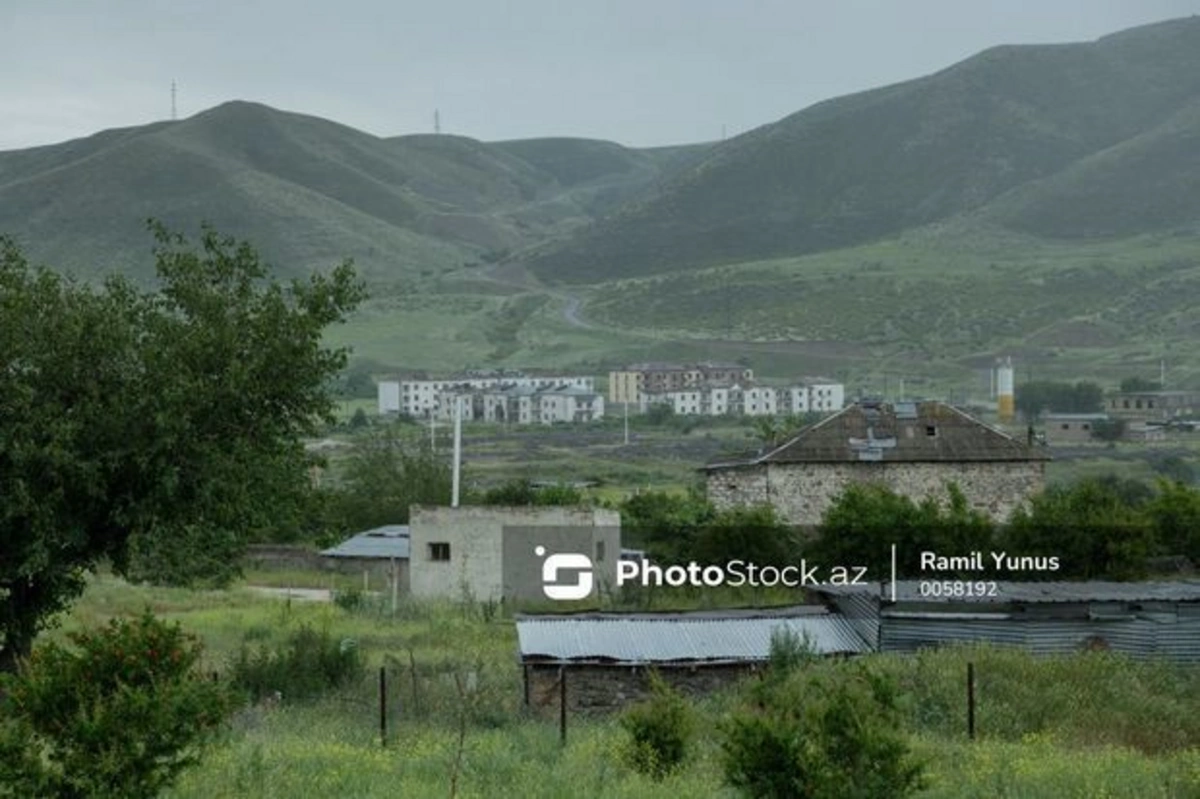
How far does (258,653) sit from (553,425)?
9201 centimetres

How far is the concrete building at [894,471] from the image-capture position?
143 ft

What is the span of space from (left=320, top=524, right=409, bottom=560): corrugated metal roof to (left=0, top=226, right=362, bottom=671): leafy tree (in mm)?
21184

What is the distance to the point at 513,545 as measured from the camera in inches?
1497

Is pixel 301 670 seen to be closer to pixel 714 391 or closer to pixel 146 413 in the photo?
pixel 146 413

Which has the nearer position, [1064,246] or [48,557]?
[48,557]

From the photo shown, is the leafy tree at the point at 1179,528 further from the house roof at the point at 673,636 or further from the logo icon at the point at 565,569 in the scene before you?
the house roof at the point at 673,636

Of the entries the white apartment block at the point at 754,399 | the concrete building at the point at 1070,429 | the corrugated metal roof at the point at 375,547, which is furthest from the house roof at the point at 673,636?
the white apartment block at the point at 754,399

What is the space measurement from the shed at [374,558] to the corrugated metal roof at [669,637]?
56.0ft

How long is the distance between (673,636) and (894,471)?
19.8 metres

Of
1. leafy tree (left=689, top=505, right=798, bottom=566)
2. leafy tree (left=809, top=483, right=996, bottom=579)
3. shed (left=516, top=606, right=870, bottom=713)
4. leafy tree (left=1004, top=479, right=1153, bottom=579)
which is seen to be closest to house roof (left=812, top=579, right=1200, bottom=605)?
shed (left=516, top=606, right=870, bottom=713)

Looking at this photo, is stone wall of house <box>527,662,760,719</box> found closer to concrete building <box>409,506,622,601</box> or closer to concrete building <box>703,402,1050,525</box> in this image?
concrete building <box>409,506,622,601</box>

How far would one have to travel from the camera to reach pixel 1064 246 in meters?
188

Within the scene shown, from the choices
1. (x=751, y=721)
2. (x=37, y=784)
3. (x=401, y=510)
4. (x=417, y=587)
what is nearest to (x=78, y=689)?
(x=37, y=784)

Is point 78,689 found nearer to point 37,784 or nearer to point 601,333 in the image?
point 37,784
